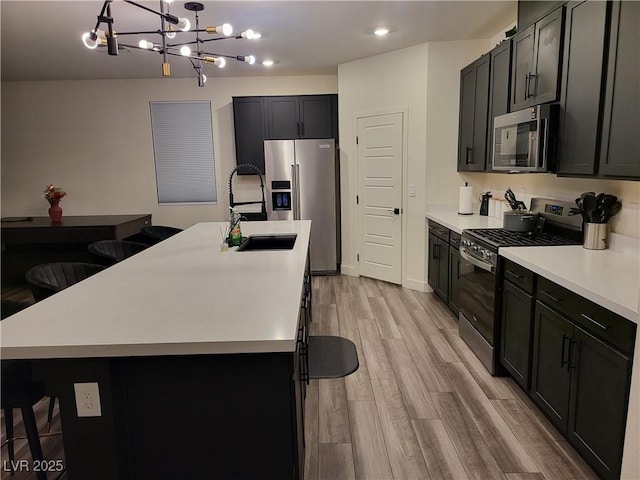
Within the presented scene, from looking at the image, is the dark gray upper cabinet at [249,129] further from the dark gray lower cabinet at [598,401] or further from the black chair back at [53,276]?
the dark gray lower cabinet at [598,401]

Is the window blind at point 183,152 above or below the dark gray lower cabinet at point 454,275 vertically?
above

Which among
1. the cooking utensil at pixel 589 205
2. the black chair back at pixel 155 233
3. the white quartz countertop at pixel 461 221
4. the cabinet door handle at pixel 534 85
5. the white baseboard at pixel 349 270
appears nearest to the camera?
the cooking utensil at pixel 589 205

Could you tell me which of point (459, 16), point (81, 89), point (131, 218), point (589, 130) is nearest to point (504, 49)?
point (459, 16)

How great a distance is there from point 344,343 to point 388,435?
115 centimetres

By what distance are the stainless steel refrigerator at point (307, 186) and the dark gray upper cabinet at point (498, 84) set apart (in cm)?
215

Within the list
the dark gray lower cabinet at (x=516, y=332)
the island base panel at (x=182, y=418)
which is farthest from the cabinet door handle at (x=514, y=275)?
the island base panel at (x=182, y=418)

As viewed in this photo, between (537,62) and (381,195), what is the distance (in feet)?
7.95

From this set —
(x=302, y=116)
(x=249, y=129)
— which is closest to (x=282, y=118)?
(x=302, y=116)

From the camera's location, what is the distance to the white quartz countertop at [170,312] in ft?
4.25

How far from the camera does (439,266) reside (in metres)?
4.18

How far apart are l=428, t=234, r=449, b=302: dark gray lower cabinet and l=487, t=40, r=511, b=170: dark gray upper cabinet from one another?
0.89 m

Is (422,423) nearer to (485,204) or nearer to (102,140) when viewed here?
(485,204)

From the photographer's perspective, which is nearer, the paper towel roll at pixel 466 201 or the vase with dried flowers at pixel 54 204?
the paper towel roll at pixel 466 201

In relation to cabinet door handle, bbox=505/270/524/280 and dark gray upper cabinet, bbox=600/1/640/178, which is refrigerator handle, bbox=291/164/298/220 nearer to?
cabinet door handle, bbox=505/270/524/280
